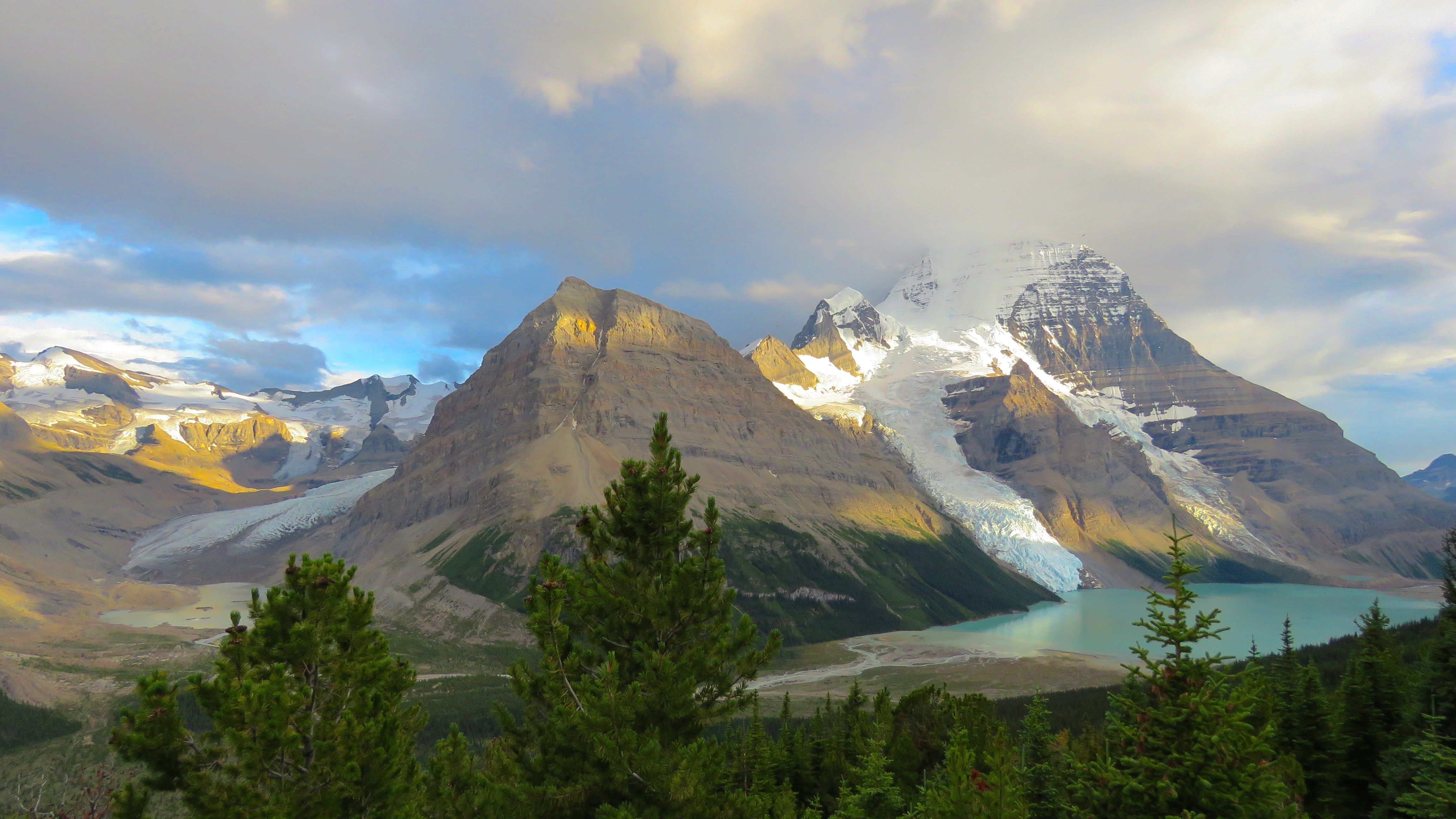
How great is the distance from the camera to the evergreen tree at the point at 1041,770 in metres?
31.2

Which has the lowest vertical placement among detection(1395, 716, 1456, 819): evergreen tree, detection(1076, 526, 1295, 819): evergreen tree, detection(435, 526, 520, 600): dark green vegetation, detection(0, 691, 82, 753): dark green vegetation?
detection(0, 691, 82, 753): dark green vegetation

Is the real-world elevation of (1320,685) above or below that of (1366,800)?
above

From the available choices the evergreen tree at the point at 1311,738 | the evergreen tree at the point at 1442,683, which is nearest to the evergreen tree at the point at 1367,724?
the evergreen tree at the point at 1311,738

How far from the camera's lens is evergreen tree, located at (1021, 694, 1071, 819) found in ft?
102

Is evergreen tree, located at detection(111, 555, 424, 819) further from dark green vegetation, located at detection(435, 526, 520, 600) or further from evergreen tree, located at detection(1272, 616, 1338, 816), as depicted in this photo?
dark green vegetation, located at detection(435, 526, 520, 600)

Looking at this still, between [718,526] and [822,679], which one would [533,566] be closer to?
[822,679]

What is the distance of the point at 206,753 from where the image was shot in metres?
15.5

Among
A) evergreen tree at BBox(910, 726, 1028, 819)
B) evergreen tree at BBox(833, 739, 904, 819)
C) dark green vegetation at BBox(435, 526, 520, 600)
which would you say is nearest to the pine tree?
evergreen tree at BBox(910, 726, 1028, 819)

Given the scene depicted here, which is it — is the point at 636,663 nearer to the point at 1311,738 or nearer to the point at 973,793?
the point at 973,793

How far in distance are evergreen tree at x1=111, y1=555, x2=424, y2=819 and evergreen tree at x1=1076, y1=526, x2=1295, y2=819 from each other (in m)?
15.1

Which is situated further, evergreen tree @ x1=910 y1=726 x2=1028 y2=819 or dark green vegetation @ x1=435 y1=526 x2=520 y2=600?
Result: dark green vegetation @ x1=435 y1=526 x2=520 y2=600

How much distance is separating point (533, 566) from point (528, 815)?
588 ft

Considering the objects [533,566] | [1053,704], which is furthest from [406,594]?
[1053,704]

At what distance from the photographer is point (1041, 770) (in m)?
35.6
